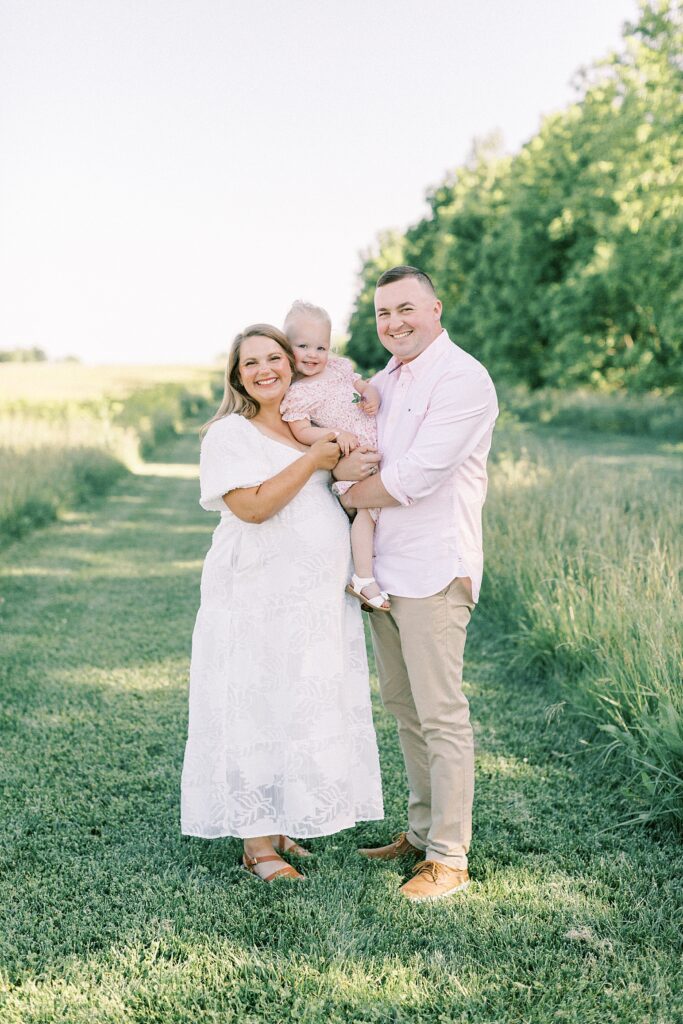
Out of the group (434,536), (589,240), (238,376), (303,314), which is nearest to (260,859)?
(434,536)

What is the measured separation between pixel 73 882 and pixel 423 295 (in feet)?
8.69

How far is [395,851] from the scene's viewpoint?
379 cm

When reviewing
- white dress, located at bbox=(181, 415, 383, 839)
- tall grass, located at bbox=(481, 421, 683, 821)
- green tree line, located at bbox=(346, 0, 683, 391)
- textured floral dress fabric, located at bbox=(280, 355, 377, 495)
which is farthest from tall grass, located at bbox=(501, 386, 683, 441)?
white dress, located at bbox=(181, 415, 383, 839)

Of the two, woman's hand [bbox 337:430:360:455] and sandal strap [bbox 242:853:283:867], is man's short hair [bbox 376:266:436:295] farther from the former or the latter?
sandal strap [bbox 242:853:283:867]

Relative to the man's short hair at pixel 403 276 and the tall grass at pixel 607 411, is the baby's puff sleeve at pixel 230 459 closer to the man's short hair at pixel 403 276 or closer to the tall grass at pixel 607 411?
the man's short hair at pixel 403 276

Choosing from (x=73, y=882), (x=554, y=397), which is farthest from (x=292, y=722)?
(x=554, y=397)

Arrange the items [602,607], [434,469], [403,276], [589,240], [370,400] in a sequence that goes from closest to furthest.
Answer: [434,469] < [403,276] < [370,400] < [602,607] < [589,240]

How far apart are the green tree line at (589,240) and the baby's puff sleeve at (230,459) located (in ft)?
52.3

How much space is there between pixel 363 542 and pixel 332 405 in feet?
1.83

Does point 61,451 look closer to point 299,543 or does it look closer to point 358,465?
point 299,543

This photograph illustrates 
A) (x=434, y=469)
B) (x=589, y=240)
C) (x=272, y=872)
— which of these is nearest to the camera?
(x=434, y=469)

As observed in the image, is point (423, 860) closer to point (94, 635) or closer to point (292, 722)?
point (292, 722)

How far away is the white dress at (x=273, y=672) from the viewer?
3467mm

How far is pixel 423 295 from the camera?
3.34 metres
